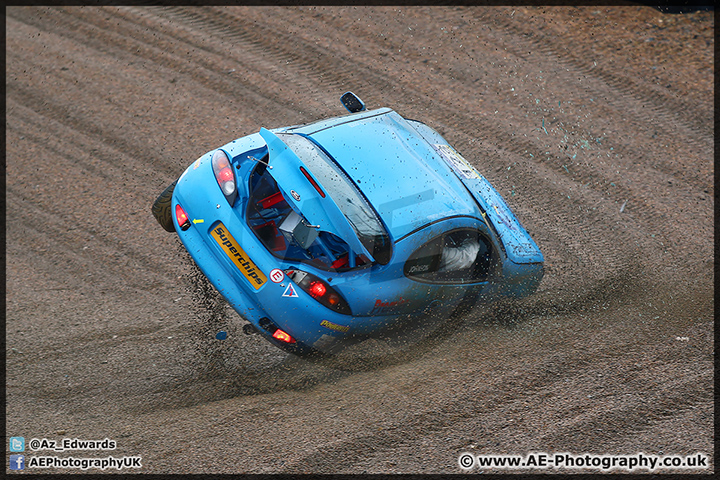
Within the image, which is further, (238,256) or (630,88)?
(630,88)

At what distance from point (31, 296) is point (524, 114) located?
626 cm

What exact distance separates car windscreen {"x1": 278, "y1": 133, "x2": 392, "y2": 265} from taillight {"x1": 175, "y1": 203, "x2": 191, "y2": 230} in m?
1.06

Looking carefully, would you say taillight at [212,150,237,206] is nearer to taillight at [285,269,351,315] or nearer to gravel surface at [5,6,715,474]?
taillight at [285,269,351,315]

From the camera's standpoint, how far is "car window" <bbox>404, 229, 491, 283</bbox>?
4.77m

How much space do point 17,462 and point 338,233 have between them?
2.76m

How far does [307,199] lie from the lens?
4.50 meters

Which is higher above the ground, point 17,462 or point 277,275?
point 277,275

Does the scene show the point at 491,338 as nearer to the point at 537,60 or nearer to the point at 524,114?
the point at 524,114

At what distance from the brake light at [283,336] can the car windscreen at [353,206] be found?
0.91 metres

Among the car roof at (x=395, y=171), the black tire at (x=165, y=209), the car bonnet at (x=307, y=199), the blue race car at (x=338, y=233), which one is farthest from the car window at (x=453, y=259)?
the black tire at (x=165, y=209)

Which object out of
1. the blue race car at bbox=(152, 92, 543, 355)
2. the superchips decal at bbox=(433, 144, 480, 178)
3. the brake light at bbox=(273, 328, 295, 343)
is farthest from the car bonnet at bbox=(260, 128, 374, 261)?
the superchips decal at bbox=(433, 144, 480, 178)

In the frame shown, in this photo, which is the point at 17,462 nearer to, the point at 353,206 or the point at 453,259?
the point at 353,206

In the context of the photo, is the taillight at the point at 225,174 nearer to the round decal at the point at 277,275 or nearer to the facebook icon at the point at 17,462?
the round decal at the point at 277,275

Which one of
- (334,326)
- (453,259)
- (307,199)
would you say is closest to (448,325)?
(453,259)
